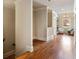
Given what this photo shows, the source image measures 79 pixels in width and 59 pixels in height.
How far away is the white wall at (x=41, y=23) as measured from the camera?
6.51 meters

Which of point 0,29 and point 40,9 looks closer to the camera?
point 0,29

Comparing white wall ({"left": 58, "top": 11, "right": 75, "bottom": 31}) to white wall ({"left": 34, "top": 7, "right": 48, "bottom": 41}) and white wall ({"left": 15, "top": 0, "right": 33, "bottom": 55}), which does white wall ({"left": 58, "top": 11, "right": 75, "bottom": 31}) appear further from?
white wall ({"left": 15, "top": 0, "right": 33, "bottom": 55})

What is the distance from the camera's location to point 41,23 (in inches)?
264

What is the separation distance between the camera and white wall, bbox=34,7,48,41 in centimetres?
651

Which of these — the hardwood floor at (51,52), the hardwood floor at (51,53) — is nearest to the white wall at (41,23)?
the hardwood floor at (51,52)

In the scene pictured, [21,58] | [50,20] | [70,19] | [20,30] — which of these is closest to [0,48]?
[21,58]

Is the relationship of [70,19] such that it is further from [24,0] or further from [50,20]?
[24,0]

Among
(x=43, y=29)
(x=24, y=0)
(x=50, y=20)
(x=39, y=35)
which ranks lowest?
(x=39, y=35)

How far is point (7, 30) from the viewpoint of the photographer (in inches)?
110

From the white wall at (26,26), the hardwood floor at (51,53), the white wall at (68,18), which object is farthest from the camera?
the white wall at (68,18)

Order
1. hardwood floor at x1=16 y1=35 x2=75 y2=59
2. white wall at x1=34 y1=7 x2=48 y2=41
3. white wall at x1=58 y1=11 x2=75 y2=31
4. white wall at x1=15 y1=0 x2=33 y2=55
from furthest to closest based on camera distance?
1. white wall at x1=58 y1=11 x2=75 y2=31
2. white wall at x1=34 y1=7 x2=48 y2=41
3. white wall at x1=15 y1=0 x2=33 y2=55
4. hardwood floor at x1=16 y1=35 x2=75 y2=59

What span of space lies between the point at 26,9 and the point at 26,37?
4.32 feet

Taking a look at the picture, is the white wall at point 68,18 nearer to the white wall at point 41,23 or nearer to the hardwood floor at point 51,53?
the white wall at point 41,23

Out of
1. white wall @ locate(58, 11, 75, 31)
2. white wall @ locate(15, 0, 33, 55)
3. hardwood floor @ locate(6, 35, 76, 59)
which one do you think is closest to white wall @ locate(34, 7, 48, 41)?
hardwood floor @ locate(6, 35, 76, 59)
